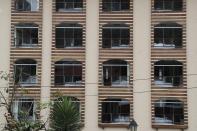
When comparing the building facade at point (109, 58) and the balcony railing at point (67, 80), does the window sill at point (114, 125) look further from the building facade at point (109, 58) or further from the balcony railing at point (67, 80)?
the balcony railing at point (67, 80)

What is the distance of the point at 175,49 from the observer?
120ft

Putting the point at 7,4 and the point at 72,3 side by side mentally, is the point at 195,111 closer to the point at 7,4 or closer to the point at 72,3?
the point at 72,3

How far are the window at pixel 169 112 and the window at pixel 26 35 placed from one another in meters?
9.76

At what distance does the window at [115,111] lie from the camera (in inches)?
1421

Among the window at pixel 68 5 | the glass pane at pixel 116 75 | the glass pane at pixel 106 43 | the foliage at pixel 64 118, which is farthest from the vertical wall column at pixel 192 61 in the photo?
the foliage at pixel 64 118

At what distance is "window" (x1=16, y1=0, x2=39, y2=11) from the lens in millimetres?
37781

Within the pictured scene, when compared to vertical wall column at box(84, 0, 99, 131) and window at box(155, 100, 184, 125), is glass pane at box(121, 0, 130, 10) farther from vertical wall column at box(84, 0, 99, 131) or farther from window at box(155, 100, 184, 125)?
window at box(155, 100, 184, 125)

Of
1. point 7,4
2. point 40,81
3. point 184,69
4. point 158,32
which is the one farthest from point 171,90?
point 7,4

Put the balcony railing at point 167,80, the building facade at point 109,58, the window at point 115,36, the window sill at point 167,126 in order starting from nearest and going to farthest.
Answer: the window sill at point 167,126, the building facade at point 109,58, the balcony railing at point 167,80, the window at point 115,36

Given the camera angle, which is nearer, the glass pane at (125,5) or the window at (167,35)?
the window at (167,35)

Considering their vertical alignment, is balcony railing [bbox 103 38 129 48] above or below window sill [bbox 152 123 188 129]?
above

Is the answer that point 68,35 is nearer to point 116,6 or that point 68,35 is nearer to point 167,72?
point 116,6

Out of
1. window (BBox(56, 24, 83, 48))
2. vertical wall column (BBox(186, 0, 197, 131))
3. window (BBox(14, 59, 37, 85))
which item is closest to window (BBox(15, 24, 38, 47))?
window (BBox(14, 59, 37, 85))

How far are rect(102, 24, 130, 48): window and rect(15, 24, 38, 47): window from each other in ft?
16.2
